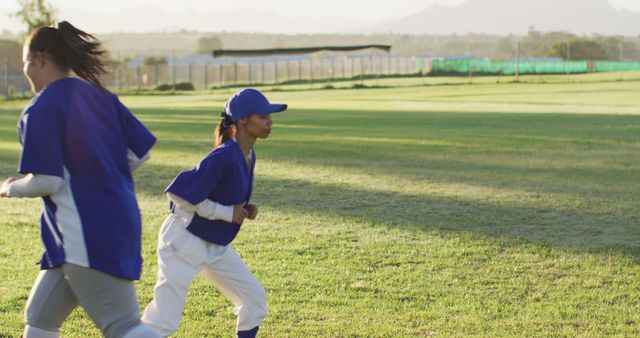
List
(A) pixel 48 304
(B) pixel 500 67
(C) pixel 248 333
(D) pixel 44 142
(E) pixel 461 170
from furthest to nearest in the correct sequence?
(B) pixel 500 67
(E) pixel 461 170
(C) pixel 248 333
(A) pixel 48 304
(D) pixel 44 142

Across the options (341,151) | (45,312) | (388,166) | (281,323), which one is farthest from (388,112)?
(45,312)

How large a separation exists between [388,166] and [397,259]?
6713 mm

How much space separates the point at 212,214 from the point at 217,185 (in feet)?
0.47

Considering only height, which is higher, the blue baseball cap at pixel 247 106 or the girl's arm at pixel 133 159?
the blue baseball cap at pixel 247 106

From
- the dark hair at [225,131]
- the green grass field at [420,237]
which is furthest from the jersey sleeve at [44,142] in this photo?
the green grass field at [420,237]

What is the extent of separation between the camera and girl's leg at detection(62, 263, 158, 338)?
3.70 meters

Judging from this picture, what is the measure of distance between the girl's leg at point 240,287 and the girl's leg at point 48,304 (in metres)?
1.09

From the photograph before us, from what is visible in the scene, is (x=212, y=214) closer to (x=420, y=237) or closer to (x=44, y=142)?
(x=44, y=142)

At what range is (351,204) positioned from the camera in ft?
35.1

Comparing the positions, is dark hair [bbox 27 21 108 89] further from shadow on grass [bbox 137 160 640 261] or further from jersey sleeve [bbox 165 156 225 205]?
shadow on grass [bbox 137 160 640 261]

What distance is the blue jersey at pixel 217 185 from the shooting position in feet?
15.3

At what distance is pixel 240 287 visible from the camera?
495 centimetres

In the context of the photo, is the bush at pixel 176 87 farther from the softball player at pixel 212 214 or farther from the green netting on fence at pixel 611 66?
the softball player at pixel 212 214

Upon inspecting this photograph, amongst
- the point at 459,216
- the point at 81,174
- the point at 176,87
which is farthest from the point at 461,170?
the point at 176,87
